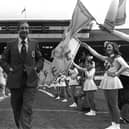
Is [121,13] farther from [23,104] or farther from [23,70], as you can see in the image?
[23,104]

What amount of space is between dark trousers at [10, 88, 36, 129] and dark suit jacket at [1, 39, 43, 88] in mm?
136

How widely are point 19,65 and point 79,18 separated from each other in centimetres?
322

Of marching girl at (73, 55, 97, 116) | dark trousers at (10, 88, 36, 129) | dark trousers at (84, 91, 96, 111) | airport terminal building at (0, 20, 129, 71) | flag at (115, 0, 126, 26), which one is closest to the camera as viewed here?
dark trousers at (10, 88, 36, 129)

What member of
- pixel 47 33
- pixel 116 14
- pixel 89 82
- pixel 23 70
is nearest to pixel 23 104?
pixel 23 70

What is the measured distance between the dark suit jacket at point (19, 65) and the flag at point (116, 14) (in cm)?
187

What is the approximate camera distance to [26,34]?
6953 millimetres

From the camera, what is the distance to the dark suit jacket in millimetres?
6844

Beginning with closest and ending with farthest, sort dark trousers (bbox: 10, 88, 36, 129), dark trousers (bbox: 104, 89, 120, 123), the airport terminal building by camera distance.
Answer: dark trousers (bbox: 10, 88, 36, 129), dark trousers (bbox: 104, 89, 120, 123), the airport terminal building

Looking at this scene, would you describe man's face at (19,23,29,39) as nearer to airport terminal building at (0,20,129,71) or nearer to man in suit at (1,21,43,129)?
man in suit at (1,21,43,129)

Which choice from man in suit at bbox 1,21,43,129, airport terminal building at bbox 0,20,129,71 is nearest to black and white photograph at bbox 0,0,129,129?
man in suit at bbox 1,21,43,129

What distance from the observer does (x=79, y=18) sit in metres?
9.70

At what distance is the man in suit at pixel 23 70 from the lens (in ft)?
22.4

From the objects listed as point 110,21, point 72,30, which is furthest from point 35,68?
point 72,30

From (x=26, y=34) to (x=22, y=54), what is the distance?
352 mm
